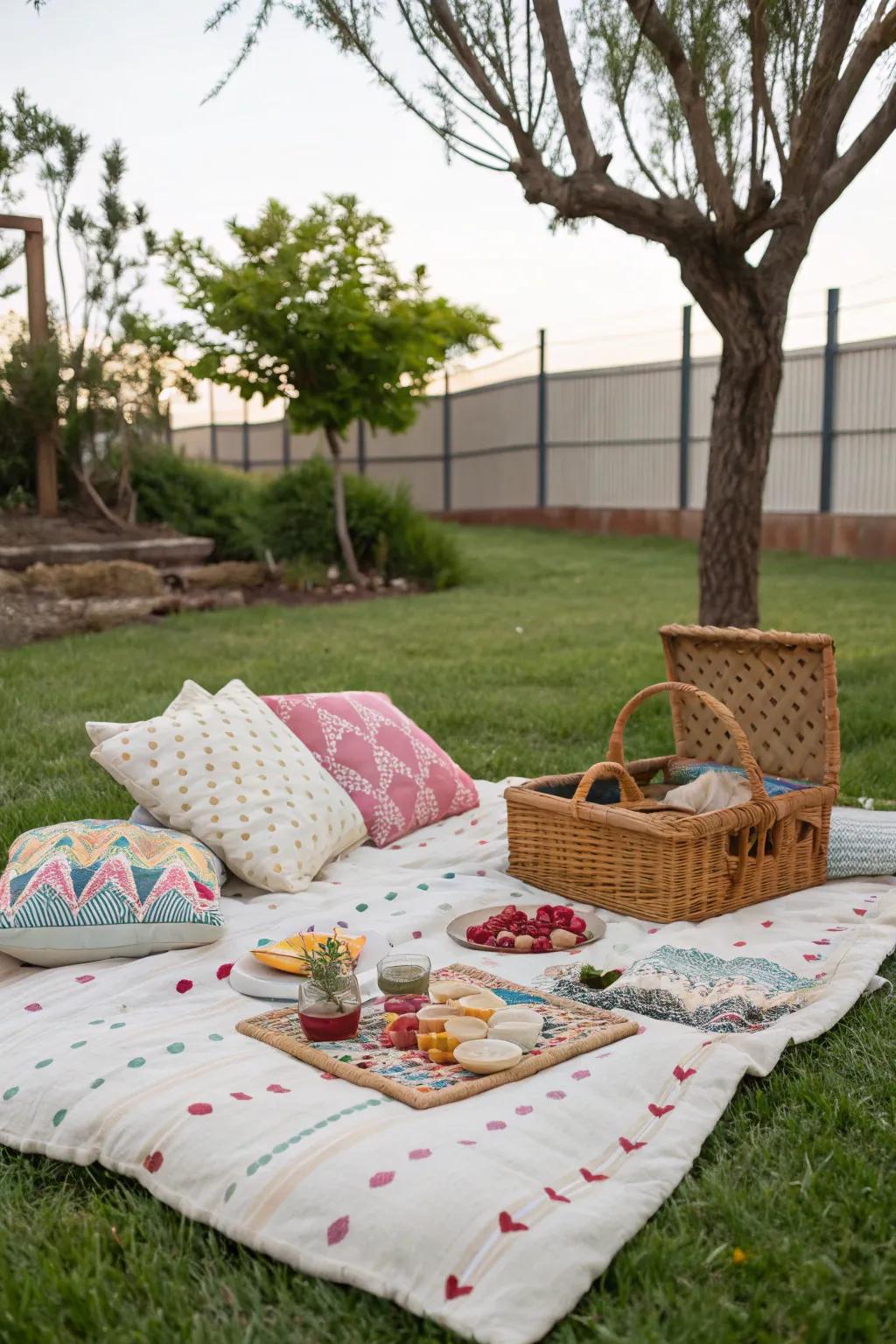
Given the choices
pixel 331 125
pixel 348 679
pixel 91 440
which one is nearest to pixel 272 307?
pixel 91 440

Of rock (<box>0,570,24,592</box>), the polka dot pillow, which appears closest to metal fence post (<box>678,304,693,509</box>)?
rock (<box>0,570,24,592</box>)

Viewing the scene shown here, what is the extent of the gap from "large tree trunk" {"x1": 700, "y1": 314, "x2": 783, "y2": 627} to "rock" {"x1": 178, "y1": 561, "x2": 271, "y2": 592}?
20.2 feet

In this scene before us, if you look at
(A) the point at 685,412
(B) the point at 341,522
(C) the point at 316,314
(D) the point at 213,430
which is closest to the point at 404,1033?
(C) the point at 316,314

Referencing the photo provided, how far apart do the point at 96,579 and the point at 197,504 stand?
3.11 metres

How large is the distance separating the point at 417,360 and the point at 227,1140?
9643 mm

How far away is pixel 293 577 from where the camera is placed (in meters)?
11.4

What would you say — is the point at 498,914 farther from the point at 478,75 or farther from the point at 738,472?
the point at 478,75

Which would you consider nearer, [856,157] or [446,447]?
[856,157]

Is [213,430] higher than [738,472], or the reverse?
[213,430]

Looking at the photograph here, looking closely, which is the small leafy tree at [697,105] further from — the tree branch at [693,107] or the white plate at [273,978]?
the white plate at [273,978]

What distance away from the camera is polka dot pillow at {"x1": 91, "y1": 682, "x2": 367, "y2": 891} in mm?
3297

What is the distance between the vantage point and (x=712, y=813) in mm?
3066

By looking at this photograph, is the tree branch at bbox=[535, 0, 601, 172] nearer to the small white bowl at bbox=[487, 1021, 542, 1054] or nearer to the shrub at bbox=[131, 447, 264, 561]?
the small white bowl at bbox=[487, 1021, 542, 1054]

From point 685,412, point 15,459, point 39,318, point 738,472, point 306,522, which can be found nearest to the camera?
point 738,472
